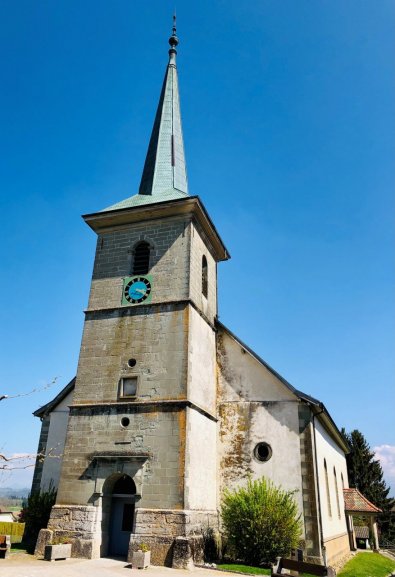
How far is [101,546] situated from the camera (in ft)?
46.4

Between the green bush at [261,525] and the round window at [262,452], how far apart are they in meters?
1.42

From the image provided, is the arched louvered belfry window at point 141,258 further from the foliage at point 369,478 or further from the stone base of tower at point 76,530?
the foliage at point 369,478

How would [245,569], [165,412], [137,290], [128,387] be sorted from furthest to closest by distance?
[137,290], [128,387], [165,412], [245,569]

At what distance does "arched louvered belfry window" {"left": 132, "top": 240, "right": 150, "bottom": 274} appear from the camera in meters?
17.9

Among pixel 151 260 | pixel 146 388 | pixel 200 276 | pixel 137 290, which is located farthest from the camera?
pixel 200 276

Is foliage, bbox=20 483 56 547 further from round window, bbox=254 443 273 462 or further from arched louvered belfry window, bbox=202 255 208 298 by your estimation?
arched louvered belfry window, bbox=202 255 208 298

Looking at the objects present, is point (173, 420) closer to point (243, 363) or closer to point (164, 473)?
point (164, 473)

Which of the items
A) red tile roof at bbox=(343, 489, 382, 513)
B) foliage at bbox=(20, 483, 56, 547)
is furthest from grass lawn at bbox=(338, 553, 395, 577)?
foliage at bbox=(20, 483, 56, 547)

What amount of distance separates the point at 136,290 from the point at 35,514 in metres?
8.50

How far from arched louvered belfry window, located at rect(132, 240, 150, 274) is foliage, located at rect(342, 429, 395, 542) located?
2828 centimetres

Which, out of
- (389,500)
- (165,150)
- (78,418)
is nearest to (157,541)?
(78,418)

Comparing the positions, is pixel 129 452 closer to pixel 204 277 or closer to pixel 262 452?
pixel 262 452

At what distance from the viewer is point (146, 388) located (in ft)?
50.7

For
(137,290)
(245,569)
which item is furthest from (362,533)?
(137,290)
